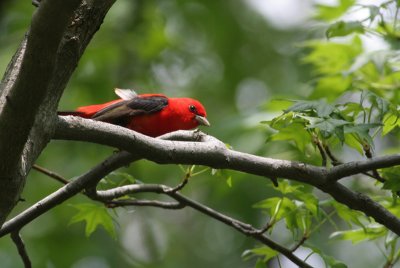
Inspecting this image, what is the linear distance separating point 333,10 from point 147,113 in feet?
5.83

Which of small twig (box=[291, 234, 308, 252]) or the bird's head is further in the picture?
the bird's head

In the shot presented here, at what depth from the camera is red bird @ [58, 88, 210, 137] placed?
5270 mm

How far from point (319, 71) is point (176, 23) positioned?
23.8ft

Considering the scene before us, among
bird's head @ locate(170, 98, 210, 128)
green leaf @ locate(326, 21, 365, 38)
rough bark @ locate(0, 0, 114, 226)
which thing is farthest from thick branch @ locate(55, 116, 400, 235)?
bird's head @ locate(170, 98, 210, 128)

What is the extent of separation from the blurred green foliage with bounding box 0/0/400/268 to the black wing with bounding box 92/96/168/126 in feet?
2.79

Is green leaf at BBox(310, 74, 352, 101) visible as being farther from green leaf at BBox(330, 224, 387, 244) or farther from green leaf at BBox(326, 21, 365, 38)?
green leaf at BBox(330, 224, 387, 244)

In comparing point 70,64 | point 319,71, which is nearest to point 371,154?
point 70,64

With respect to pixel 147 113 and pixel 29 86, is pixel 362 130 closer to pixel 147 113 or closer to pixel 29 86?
pixel 29 86

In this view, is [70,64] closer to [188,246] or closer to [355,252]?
[188,246]

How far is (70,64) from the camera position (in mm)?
2699

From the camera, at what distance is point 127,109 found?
5.35m

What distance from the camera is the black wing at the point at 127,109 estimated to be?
205 inches

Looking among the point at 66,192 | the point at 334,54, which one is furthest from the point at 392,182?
the point at 334,54

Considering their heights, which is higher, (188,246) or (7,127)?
(7,127)
